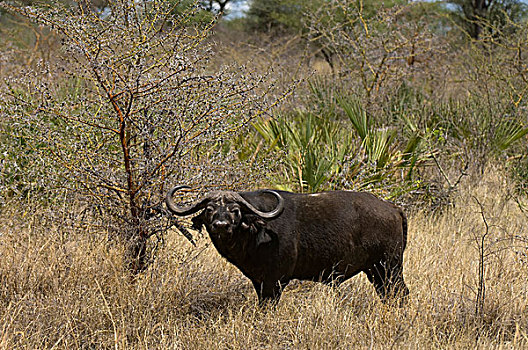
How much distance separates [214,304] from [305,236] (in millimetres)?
983

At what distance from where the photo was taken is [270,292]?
4051mm

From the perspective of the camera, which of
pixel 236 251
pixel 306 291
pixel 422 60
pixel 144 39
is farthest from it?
pixel 422 60

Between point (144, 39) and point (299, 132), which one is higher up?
point (144, 39)

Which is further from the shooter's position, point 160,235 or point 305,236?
point 160,235

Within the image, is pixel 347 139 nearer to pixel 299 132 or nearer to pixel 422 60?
pixel 299 132

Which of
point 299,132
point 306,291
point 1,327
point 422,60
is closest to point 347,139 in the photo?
point 299,132

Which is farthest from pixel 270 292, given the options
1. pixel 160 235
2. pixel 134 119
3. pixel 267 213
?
pixel 134 119

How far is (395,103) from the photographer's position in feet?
29.1

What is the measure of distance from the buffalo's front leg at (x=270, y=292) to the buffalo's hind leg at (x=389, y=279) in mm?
754

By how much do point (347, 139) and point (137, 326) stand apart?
363cm

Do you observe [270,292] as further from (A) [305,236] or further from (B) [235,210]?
(B) [235,210]

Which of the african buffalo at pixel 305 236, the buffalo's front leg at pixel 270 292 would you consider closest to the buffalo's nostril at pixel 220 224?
the african buffalo at pixel 305 236

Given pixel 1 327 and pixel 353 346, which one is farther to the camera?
pixel 1 327

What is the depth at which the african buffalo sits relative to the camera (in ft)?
12.5
